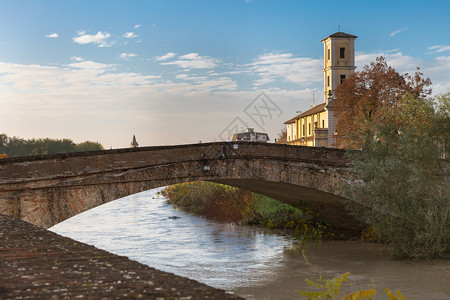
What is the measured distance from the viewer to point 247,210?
1947cm

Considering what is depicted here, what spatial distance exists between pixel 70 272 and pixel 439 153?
989 cm

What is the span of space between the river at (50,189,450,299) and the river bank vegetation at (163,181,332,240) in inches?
28.1

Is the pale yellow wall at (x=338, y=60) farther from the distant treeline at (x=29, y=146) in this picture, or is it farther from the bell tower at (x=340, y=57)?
the distant treeline at (x=29, y=146)

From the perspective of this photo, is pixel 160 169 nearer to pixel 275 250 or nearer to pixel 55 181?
pixel 55 181

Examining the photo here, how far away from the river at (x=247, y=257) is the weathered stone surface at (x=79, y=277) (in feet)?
14.6

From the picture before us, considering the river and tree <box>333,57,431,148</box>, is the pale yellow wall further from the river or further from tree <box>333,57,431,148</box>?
the river

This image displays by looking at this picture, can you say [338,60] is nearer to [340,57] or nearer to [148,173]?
[340,57]

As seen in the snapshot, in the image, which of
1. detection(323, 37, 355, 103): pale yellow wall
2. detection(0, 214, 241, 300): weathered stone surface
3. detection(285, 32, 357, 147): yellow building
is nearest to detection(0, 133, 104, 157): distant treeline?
detection(285, 32, 357, 147): yellow building

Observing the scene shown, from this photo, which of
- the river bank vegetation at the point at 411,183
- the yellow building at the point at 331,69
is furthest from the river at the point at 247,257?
the yellow building at the point at 331,69

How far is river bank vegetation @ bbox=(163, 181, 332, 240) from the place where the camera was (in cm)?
1688

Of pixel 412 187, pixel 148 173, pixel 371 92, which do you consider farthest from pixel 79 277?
pixel 371 92

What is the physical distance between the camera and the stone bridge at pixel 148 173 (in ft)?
31.7

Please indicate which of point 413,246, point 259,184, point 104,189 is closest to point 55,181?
point 104,189

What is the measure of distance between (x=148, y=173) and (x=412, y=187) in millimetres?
5295
